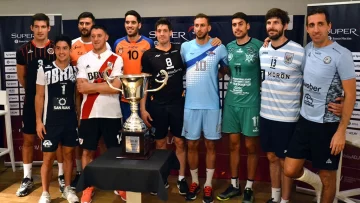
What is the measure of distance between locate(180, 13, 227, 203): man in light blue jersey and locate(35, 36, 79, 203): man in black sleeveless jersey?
0.95 metres

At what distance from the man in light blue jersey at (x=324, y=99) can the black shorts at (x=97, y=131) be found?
55.7 inches

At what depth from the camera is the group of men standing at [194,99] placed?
272 centimetres

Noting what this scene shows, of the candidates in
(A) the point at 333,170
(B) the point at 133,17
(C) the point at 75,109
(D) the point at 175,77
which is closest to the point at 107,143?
(C) the point at 75,109

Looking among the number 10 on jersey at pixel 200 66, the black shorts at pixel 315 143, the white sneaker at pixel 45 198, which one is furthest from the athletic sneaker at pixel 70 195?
the black shorts at pixel 315 143

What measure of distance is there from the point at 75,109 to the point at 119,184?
1.12 meters

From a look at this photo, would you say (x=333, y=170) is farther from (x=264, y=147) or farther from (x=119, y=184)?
(x=119, y=184)

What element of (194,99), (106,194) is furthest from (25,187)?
(194,99)

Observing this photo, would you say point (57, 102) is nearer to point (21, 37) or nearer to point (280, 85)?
point (21, 37)

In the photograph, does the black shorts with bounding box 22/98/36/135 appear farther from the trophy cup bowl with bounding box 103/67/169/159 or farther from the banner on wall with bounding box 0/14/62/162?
the trophy cup bowl with bounding box 103/67/169/159

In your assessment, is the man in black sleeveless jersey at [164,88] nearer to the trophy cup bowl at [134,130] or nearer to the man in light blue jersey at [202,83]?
the man in light blue jersey at [202,83]

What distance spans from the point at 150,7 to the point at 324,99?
240 cm

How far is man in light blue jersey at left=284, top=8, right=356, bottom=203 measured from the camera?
235 cm

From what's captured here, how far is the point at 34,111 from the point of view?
336 cm

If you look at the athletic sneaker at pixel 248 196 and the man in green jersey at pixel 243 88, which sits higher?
the man in green jersey at pixel 243 88
